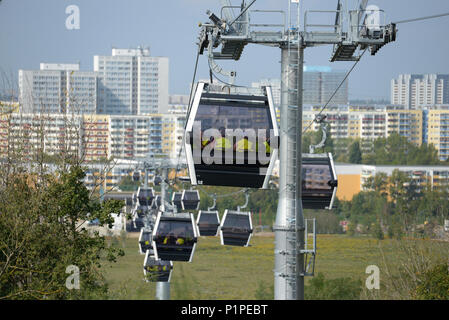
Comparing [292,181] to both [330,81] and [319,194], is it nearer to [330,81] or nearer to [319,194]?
[319,194]

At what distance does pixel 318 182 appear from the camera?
46.7 feet

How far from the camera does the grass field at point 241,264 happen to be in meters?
35.8

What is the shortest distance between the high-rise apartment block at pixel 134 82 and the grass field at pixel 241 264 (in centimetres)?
5616

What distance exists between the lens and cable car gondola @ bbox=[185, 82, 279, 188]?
9609 millimetres

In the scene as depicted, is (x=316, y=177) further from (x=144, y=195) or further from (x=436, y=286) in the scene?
(x=144, y=195)

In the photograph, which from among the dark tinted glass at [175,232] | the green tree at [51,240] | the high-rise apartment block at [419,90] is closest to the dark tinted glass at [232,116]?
the green tree at [51,240]

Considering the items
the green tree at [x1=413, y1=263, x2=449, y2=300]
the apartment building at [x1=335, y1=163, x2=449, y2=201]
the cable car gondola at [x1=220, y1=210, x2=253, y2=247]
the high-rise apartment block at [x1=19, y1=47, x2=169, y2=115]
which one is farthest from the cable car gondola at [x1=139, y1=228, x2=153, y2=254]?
the high-rise apartment block at [x1=19, y1=47, x2=169, y2=115]

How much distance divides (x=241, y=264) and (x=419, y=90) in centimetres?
7336

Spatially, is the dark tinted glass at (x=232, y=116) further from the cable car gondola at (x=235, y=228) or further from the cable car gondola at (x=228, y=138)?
the cable car gondola at (x=235, y=228)

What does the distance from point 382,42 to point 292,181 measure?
1.98 m

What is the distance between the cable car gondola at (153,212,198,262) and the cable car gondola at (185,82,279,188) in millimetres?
9083

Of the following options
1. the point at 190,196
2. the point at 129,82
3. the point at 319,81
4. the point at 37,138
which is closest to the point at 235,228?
the point at 190,196

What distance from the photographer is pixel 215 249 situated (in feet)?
178
